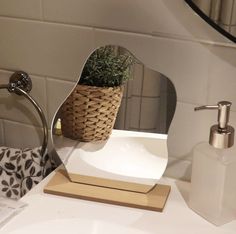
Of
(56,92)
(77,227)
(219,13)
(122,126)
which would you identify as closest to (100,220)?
(77,227)

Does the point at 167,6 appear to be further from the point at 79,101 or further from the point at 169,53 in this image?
the point at 79,101

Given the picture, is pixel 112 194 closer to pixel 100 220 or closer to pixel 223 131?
pixel 100 220

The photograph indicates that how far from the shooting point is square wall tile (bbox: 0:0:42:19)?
0.85 m

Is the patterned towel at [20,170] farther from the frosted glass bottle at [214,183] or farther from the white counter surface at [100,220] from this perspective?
the frosted glass bottle at [214,183]

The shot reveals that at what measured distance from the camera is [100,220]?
741 mm

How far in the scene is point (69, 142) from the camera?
86 cm

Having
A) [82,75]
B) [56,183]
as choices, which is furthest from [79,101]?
[56,183]

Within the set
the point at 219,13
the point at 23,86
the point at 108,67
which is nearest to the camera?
the point at 219,13

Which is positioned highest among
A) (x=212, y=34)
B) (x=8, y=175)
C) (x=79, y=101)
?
(x=212, y=34)

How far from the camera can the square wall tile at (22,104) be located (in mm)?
909

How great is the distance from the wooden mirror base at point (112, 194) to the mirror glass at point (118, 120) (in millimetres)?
20

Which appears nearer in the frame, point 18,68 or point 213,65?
point 213,65

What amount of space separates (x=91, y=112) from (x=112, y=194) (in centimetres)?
15

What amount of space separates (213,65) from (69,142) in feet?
1.01
